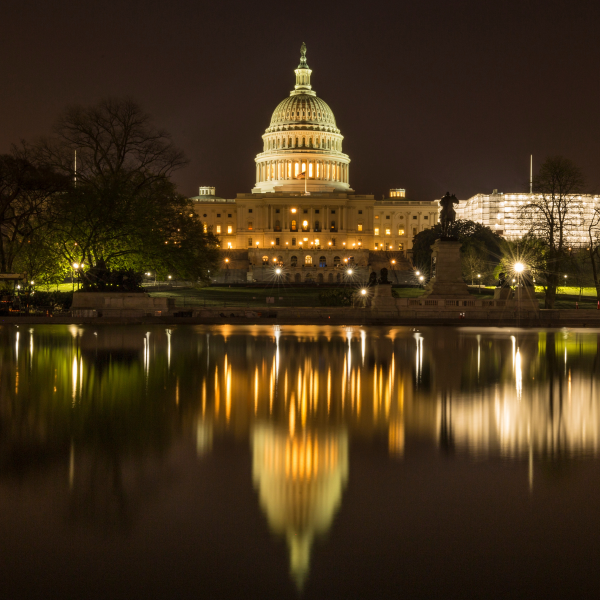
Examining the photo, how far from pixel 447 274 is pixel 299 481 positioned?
37.7 meters

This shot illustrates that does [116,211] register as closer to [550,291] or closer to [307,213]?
[550,291]

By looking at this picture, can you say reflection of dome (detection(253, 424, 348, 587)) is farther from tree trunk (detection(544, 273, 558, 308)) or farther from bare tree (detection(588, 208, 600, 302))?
bare tree (detection(588, 208, 600, 302))

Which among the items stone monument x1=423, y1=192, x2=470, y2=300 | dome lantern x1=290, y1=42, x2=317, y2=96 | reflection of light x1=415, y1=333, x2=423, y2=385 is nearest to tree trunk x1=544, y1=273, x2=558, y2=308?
stone monument x1=423, y1=192, x2=470, y2=300

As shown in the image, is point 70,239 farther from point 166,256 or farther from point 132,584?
point 132,584

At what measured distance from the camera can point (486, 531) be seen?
27.7ft

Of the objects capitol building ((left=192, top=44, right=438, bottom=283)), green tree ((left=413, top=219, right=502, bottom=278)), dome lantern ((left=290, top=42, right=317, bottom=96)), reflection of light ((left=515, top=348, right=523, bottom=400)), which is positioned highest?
dome lantern ((left=290, top=42, right=317, bottom=96))

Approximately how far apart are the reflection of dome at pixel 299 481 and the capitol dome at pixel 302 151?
155 metres

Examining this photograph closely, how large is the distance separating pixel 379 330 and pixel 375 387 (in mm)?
19632

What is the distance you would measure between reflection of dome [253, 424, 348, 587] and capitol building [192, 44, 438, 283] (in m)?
105

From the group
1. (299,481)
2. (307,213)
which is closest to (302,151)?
(307,213)

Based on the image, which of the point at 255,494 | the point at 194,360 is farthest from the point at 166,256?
the point at 255,494

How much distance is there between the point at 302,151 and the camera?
551ft

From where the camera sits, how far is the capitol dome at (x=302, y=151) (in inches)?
6649

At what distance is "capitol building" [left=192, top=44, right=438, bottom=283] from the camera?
137000mm
